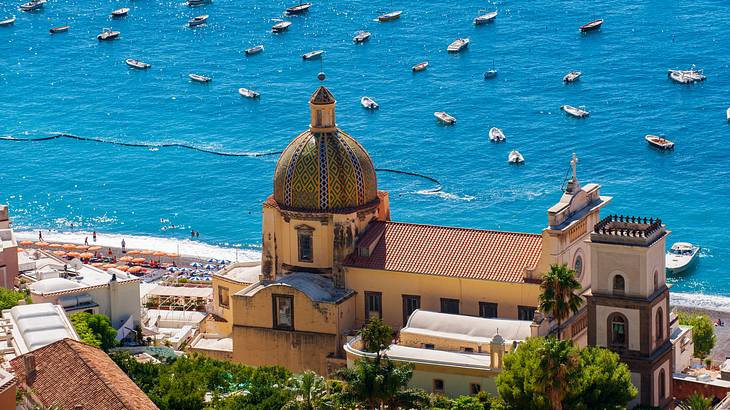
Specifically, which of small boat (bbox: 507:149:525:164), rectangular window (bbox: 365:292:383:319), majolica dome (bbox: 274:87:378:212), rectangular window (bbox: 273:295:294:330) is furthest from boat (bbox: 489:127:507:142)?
rectangular window (bbox: 273:295:294:330)

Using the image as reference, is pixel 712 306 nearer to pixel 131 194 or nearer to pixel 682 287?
pixel 682 287

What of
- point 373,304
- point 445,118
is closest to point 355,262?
point 373,304

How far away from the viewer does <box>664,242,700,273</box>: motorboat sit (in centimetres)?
A: 14262

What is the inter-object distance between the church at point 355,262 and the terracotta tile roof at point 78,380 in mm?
14071

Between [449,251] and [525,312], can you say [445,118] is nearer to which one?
[449,251]

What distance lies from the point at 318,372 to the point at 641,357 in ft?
62.6

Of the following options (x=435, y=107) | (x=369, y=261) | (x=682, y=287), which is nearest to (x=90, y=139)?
(x=435, y=107)

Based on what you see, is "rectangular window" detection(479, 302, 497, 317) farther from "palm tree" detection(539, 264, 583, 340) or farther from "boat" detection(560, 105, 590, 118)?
"boat" detection(560, 105, 590, 118)

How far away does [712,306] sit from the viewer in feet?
443

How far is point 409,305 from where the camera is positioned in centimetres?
10012

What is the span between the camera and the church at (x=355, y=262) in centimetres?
9738

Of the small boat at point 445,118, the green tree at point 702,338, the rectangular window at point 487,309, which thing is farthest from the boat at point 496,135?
the rectangular window at point 487,309

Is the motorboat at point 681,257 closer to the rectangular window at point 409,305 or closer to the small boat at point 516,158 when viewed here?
the small boat at point 516,158

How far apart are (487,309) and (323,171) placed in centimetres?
1207
